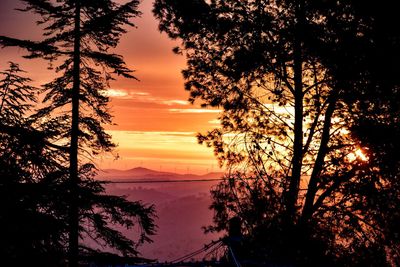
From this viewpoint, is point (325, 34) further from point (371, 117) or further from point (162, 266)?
point (162, 266)

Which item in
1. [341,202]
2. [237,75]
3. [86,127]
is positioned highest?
[237,75]

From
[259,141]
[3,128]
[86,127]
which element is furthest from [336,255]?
[86,127]

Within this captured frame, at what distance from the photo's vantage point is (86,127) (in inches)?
446

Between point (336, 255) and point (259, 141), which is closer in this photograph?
point (336, 255)

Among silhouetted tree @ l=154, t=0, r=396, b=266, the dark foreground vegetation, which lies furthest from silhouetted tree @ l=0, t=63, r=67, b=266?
silhouetted tree @ l=154, t=0, r=396, b=266

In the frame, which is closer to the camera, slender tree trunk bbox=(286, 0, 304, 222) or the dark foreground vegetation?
the dark foreground vegetation

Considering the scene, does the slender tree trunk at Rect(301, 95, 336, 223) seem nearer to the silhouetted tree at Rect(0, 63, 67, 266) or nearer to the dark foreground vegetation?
the dark foreground vegetation

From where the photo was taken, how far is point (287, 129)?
946cm

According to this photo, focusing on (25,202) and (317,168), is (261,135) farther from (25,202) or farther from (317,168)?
(25,202)

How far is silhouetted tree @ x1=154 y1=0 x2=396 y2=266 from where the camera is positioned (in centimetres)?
741

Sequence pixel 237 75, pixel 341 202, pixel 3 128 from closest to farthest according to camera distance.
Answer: pixel 3 128 → pixel 341 202 → pixel 237 75

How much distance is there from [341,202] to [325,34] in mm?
3901

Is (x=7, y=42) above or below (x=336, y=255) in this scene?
above

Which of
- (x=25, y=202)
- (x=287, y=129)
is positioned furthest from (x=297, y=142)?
(x=25, y=202)
